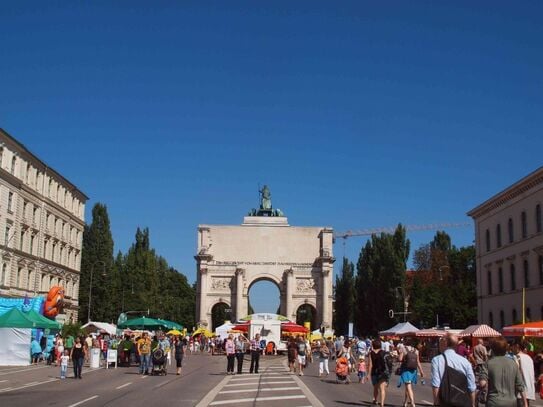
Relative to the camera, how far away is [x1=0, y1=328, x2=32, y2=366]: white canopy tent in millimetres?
34188

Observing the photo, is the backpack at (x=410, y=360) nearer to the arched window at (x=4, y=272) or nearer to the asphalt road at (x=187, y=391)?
the asphalt road at (x=187, y=391)

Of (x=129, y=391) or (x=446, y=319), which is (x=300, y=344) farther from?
(x=446, y=319)

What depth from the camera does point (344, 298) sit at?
95.1 metres

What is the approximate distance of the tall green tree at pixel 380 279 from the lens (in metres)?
77.1

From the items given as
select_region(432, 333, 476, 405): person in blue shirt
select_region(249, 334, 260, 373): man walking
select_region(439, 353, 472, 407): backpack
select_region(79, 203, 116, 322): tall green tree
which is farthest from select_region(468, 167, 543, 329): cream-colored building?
select_region(439, 353, 472, 407): backpack

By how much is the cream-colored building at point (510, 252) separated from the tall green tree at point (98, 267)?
41366 millimetres

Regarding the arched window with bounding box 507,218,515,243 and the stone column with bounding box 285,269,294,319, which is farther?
the stone column with bounding box 285,269,294,319

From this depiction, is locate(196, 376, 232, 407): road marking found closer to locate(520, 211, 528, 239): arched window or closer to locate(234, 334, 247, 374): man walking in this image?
locate(234, 334, 247, 374): man walking

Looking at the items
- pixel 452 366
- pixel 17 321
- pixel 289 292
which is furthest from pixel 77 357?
pixel 289 292

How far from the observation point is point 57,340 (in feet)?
126

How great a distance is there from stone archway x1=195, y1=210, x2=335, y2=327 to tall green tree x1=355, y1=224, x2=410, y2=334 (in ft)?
16.9

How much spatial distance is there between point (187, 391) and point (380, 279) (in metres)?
59.8

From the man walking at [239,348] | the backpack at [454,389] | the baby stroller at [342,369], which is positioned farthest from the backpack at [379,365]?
the man walking at [239,348]

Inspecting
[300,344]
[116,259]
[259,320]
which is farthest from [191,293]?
[300,344]
